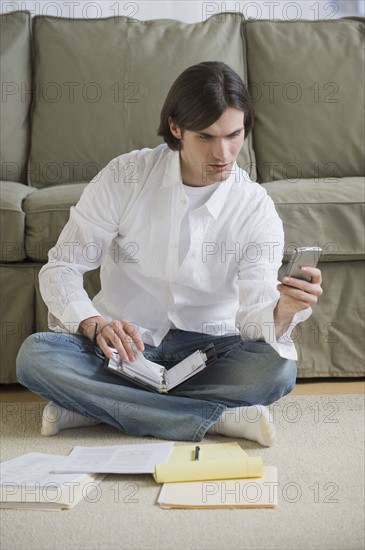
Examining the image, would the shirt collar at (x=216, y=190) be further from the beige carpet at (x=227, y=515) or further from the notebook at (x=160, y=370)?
the beige carpet at (x=227, y=515)

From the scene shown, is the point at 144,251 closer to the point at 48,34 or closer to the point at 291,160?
the point at 291,160

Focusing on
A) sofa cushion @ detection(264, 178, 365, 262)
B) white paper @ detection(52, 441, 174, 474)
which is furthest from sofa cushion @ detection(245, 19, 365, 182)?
white paper @ detection(52, 441, 174, 474)

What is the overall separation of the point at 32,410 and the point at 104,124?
97 centimetres

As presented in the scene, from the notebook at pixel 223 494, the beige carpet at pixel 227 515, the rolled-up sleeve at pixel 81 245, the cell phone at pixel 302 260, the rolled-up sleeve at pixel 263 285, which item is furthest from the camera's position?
the rolled-up sleeve at pixel 81 245

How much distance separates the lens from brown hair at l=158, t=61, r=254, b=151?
1957 millimetres

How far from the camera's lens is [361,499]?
5.46 feet

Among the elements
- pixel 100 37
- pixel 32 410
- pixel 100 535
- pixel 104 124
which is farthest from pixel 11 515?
pixel 100 37

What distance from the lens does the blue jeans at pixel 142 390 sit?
6.66 ft

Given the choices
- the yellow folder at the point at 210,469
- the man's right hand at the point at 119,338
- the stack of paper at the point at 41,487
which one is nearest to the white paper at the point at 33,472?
the stack of paper at the point at 41,487

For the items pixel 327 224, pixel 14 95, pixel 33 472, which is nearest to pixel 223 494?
pixel 33 472

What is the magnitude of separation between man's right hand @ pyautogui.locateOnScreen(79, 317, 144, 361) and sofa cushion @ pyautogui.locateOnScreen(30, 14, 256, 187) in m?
0.95

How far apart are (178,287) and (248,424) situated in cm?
36

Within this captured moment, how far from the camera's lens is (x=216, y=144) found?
1.97 meters

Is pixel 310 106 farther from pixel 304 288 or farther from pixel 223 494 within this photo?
pixel 223 494
